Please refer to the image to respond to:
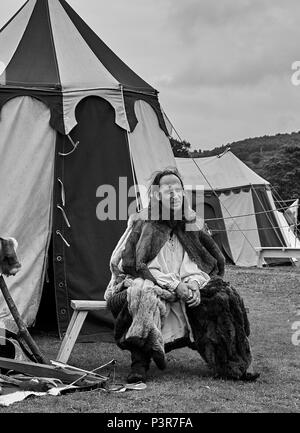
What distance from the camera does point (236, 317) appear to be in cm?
443

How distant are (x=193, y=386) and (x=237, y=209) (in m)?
10.3

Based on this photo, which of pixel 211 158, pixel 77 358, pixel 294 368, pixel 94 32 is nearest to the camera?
pixel 294 368

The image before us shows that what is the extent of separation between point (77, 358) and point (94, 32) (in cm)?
326

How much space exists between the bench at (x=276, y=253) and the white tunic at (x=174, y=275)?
800 cm

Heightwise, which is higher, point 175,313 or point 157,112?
point 157,112

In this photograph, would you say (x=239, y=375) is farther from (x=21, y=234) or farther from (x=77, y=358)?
(x=21, y=234)

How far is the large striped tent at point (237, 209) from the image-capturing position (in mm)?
14008

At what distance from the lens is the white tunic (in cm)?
452

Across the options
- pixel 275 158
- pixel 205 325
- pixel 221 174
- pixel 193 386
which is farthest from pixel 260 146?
pixel 193 386

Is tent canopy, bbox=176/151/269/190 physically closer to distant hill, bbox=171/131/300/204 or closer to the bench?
the bench

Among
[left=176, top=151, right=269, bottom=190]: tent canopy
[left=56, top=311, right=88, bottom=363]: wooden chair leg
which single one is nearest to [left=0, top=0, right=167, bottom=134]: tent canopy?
[left=56, top=311, right=88, bottom=363]: wooden chair leg

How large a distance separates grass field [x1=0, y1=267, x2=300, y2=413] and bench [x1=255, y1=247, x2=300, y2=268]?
560cm

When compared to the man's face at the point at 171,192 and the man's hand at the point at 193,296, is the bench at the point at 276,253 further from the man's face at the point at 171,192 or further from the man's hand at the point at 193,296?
the man's hand at the point at 193,296
